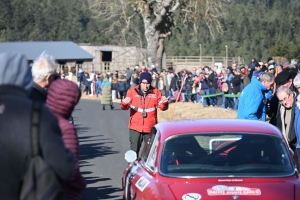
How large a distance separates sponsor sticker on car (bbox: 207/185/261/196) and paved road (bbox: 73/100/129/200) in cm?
426

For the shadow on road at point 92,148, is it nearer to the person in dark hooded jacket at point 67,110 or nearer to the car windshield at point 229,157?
the car windshield at point 229,157

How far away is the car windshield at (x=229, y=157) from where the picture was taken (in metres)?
6.00

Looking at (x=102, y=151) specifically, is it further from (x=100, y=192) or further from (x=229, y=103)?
(x=229, y=103)

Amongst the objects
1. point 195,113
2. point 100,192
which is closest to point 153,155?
point 100,192

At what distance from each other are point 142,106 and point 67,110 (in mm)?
6215

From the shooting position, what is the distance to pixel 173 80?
31438 millimetres

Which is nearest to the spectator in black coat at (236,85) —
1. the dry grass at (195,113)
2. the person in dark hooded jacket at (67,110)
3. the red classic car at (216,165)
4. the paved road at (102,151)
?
the dry grass at (195,113)

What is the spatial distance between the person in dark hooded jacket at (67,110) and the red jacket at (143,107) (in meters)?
6.08

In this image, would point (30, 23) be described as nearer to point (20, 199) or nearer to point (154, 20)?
point (154, 20)

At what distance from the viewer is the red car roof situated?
6375mm

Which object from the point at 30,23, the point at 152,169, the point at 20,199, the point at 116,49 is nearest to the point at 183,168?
the point at 152,169

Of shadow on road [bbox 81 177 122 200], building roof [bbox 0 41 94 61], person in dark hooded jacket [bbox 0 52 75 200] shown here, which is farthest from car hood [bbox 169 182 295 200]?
building roof [bbox 0 41 94 61]

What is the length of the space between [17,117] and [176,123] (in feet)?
11.8

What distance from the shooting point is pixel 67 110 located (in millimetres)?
4203
